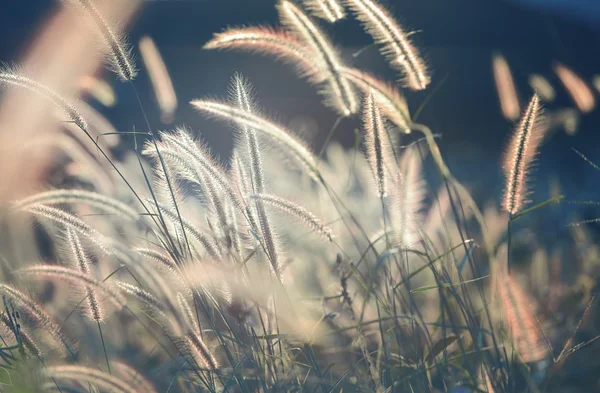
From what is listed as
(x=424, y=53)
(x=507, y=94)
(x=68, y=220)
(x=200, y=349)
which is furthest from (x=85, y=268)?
(x=424, y=53)

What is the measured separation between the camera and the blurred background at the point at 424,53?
19.2ft

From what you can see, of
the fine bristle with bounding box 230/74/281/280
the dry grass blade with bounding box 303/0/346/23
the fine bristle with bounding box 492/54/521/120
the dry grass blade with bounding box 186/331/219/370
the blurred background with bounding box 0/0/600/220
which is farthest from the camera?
the blurred background with bounding box 0/0/600/220

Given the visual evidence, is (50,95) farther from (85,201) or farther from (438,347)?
(438,347)

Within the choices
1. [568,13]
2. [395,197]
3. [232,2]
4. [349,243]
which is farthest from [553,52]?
[395,197]

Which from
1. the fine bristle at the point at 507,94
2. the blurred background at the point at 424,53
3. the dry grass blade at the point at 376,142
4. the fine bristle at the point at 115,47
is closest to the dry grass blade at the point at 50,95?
the fine bristle at the point at 115,47

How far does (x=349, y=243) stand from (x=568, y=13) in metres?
4.91

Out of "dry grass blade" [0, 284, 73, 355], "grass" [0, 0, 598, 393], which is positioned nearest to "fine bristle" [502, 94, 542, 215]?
"grass" [0, 0, 598, 393]

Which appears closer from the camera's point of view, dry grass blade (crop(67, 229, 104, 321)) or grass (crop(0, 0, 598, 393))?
grass (crop(0, 0, 598, 393))

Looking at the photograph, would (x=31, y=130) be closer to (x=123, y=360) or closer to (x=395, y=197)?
(x=123, y=360)

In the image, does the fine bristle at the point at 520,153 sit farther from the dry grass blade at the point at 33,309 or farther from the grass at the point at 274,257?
the dry grass blade at the point at 33,309

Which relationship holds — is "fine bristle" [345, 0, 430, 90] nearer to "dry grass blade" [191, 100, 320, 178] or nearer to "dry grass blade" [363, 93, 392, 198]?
"dry grass blade" [363, 93, 392, 198]

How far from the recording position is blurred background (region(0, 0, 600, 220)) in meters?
5.86

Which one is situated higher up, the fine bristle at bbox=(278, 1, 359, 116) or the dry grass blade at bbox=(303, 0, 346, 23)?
the dry grass blade at bbox=(303, 0, 346, 23)

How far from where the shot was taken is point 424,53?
19.7 feet
